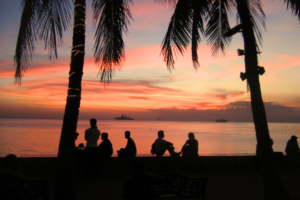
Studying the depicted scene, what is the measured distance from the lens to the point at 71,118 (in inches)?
210

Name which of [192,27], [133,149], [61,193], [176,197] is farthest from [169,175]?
[133,149]

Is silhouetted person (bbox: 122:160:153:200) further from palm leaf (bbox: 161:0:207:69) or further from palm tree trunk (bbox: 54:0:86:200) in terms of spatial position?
palm leaf (bbox: 161:0:207:69)

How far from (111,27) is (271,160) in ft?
14.5

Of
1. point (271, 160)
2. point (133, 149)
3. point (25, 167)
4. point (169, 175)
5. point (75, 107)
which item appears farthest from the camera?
point (133, 149)

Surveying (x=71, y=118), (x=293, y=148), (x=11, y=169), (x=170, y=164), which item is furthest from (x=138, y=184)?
(x=293, y=148)

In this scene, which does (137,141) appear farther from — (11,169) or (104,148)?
(11,169)

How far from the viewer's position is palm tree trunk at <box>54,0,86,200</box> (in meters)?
5.20

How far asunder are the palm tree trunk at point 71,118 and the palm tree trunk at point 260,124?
3413 mm

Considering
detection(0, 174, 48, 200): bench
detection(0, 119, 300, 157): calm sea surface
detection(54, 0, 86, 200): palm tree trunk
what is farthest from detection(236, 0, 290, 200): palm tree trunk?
detection(0, 119, 300, 157): calm sea surface

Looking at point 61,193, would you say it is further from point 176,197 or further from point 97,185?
point 97,185

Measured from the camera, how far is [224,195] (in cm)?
718

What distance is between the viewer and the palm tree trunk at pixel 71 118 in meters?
5.20

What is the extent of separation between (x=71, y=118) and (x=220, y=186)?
491 centimetres

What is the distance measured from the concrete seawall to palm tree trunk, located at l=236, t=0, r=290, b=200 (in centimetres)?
491
